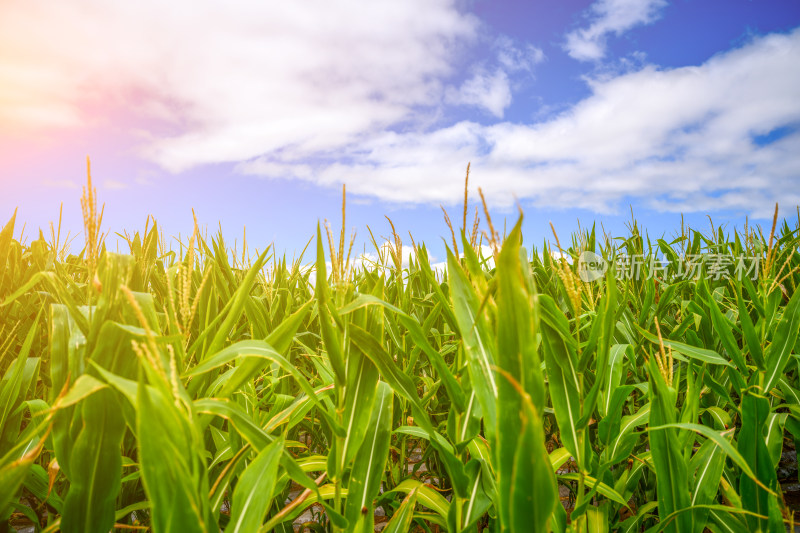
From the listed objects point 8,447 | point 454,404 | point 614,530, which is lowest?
point 614,530

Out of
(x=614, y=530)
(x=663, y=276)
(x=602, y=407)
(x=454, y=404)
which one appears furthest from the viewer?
(x=663, y=276)

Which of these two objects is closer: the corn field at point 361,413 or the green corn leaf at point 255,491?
the corn field at point 361,413

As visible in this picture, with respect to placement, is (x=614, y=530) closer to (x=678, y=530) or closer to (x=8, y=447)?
(x=678, y=530)

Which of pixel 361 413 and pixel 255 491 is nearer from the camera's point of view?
pixel 255 491

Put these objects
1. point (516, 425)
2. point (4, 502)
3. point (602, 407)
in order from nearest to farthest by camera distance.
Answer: point (516, 425), point (4, 502), point (602, 407)

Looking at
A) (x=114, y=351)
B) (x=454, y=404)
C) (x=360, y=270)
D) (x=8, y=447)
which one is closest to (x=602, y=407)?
(x=454, y=404)

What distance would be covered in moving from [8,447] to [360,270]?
273 cm

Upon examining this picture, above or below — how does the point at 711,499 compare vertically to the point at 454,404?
below

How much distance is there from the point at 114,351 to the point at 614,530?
190cm

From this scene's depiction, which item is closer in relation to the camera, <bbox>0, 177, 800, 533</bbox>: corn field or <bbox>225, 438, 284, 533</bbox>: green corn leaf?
<bbox>0, 177, 800, 533</bbox>: corn field

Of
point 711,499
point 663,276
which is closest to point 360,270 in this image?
point 663,276

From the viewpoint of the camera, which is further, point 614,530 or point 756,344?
point 614,530

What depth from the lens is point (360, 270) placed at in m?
3.94

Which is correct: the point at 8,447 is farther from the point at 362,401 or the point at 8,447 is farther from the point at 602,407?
the point at 602,407
